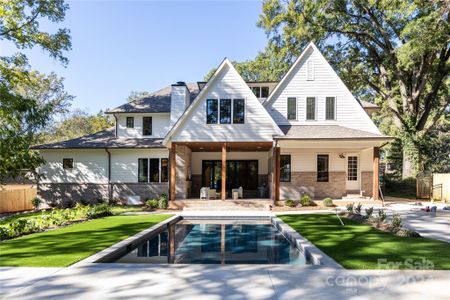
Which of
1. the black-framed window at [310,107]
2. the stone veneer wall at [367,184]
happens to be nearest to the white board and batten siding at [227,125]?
the black-framed window at [310,107]

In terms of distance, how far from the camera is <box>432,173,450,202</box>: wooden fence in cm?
1828

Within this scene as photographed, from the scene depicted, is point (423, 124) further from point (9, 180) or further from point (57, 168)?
point (9, 180)

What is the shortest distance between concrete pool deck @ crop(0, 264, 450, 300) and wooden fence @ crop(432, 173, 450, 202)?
16304mm

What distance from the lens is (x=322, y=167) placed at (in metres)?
18.6

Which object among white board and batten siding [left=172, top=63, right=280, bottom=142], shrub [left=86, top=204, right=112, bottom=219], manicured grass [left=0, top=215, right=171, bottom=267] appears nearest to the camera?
manicured grass [left=0, top=215, right=171, bottom=267]

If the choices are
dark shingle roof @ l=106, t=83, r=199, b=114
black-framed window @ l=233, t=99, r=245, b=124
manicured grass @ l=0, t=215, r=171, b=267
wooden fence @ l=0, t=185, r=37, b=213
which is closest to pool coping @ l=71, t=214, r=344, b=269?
manicured grass @ l=0, t=215, r=171, b=267

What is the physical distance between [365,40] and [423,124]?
861cm

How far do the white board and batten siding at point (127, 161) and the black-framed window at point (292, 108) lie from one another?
8623 mm

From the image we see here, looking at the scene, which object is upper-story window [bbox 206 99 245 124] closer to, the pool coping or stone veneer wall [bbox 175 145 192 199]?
stone veneer wall [bbox 175 145 192 199]

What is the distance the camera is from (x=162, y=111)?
67.7ft

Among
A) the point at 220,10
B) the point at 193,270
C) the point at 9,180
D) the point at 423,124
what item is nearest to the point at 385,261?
the point at 193,270

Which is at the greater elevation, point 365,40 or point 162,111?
point 365,40

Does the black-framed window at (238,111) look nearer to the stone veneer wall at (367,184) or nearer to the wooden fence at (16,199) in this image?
the stone veneer wall at (367,184)

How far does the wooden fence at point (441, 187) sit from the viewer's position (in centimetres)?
1828
